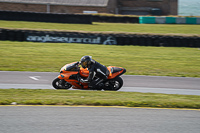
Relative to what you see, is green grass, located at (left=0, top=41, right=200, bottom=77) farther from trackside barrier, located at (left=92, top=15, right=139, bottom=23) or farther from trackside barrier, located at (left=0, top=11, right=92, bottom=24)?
trackside barrier, located at (left=92, top=15, right=139, bottom=23)

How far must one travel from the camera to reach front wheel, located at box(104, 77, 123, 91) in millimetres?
10939

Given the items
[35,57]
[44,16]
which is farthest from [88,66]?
[44,16]

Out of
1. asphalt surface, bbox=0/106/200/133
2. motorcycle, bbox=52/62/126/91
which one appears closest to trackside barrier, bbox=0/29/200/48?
motorcycle, bbox=52/62/126/91

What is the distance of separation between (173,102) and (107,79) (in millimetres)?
2985

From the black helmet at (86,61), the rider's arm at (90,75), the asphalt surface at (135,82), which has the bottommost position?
the asphalt surface at (135,82)

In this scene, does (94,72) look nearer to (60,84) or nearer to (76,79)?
(76,79)

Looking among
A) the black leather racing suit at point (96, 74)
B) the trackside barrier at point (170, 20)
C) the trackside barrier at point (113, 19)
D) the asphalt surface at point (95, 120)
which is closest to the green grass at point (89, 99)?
the asphalt surface at point (95, 120)

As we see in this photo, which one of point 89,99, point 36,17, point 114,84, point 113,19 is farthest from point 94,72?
point 113,19

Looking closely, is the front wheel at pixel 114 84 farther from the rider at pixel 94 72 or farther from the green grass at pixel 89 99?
the green grass at pixel 89 99

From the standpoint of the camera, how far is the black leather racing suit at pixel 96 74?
10.5 meters

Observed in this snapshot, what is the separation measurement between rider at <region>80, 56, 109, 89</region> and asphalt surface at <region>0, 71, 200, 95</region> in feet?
3.42

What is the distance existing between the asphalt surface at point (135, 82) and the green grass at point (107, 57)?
1069mm

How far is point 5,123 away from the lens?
623 centimetres

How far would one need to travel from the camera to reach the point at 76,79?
1070 cm
